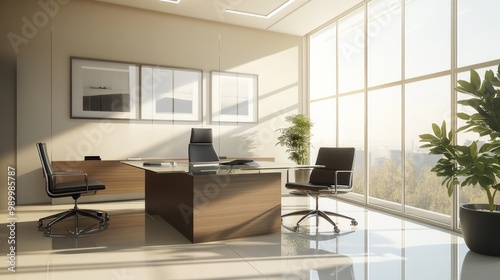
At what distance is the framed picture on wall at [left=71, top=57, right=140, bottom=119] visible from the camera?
19.2 ft

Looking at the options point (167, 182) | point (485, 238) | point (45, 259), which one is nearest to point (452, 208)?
point (485, 238)

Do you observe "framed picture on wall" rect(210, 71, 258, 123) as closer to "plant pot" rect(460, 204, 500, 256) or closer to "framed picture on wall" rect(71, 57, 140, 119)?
"framed picture on wall" rect(71, 57, 140, 119)

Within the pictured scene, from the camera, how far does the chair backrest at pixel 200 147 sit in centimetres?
483

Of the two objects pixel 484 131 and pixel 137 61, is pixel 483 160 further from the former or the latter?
pixel 137 61

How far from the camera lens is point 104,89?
238 inches

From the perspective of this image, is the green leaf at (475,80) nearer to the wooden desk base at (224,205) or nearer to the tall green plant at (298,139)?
the wooden desk base at (224,205)

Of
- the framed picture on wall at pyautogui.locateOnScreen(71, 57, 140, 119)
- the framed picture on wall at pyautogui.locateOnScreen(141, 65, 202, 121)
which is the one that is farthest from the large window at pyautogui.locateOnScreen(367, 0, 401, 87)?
the framed picture on wall at pyautogui.locateOnScreen(71, 57, 140, 119)

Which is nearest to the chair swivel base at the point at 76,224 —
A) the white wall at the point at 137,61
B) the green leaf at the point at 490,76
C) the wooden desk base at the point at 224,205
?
the wooden desk base at the point at 224,205

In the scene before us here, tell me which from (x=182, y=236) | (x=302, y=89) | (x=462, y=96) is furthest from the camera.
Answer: (x=302, y=89)

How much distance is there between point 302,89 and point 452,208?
14.3ft

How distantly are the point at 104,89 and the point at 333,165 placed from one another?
14.1 ft

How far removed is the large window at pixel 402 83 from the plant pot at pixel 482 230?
101 cm

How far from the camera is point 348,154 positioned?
445 cm

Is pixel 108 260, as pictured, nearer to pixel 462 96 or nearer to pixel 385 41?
pixel 462 96
